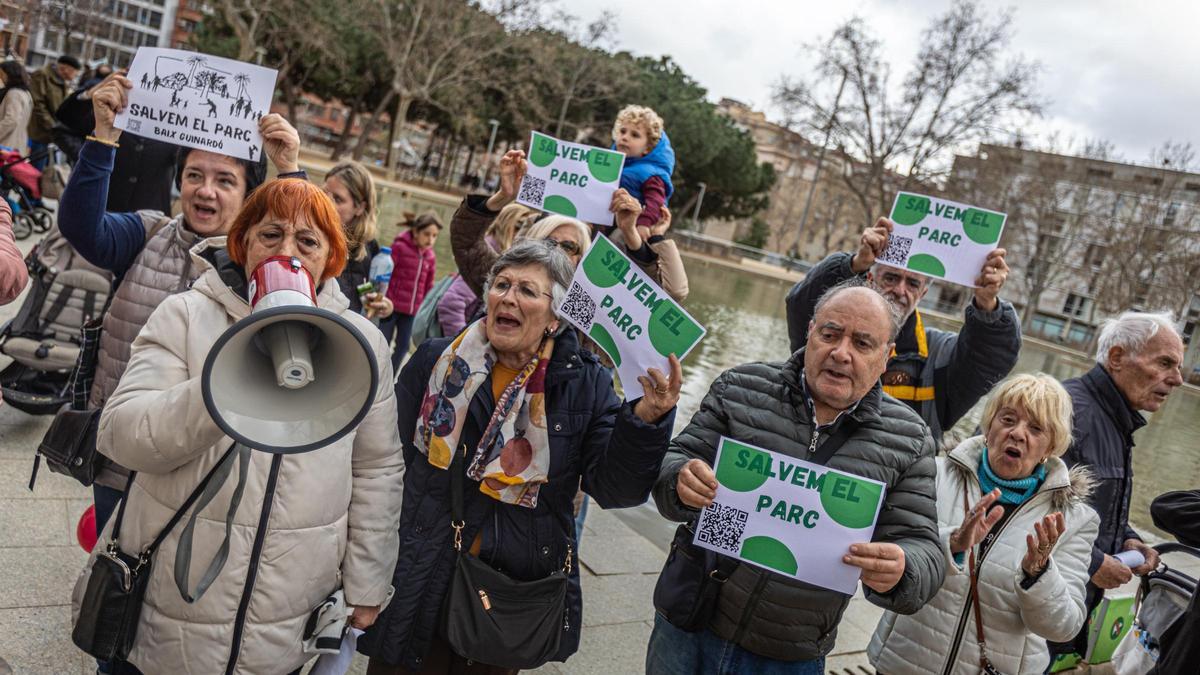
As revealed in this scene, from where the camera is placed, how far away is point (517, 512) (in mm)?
2494

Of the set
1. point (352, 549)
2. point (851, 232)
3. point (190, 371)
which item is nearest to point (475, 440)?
point (352, 549)

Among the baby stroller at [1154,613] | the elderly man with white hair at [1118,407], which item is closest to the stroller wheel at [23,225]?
the elderly man with white hair at [1118,407]

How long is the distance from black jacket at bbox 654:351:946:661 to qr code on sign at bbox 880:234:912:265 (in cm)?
144

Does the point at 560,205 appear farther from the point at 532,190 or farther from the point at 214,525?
the point at 214,525

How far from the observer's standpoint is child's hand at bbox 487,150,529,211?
369 centimetres

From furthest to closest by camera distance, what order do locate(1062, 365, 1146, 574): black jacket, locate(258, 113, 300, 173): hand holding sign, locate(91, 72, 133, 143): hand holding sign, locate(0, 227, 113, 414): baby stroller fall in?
locate(0, 227, 113, 414): baby stroller < locate(1062, 365, 1146, 574): black jacket < locate(258, 113, 300, 173): hand holding sign < locate(91, 72, 133, 143): hand holding sign

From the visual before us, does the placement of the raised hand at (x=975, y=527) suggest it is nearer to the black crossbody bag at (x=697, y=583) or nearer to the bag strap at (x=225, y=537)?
the black crossbody bag at (x=697, y=583)

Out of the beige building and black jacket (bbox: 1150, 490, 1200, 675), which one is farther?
the beige building

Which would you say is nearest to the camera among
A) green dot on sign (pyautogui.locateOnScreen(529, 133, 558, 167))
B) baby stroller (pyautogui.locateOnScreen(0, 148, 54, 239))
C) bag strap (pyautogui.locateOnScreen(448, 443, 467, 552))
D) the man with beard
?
bag strap (pyautogui.locateOnScreen(448, 443, 467, 552))

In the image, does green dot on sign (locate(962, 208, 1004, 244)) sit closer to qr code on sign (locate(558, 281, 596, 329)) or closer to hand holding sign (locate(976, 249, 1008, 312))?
hand holding sign (locate(976, 249, 1008, 312))

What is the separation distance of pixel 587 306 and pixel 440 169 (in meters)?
54.0

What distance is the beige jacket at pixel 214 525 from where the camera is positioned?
192 cm

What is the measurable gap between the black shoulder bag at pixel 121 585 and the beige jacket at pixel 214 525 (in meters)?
0.03

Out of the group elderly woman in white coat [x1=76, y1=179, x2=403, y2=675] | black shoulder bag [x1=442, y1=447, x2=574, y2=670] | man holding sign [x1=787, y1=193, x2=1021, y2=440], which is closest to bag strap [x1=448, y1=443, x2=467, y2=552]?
black shoulder bag [x1=442, y1=447, x2=574, y2=670]
